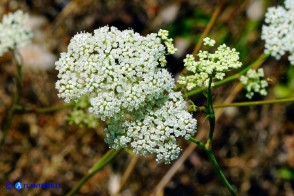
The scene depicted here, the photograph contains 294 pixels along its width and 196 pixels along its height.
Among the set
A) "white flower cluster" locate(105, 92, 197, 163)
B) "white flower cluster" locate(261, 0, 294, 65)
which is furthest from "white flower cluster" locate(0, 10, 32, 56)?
"white flower cluster" locate(261, 0, 294, 65)

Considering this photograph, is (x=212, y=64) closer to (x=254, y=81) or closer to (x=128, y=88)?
(x=254, y=81)

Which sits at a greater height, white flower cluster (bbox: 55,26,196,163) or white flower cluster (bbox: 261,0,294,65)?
white flower cluster (bbox: 261,0,294,65)

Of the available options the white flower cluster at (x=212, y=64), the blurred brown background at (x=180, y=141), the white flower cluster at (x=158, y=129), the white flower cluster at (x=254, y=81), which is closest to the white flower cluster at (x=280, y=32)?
the white flower cluster at (x=254, y=81)

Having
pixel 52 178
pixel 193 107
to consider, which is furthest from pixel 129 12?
pixel 193 107

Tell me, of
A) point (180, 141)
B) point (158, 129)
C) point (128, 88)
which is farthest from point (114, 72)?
point (180, 141)

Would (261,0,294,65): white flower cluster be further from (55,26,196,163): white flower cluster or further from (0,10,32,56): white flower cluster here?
(0,10,32,56): white flower cluster

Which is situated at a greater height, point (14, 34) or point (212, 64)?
point (14, 34)
